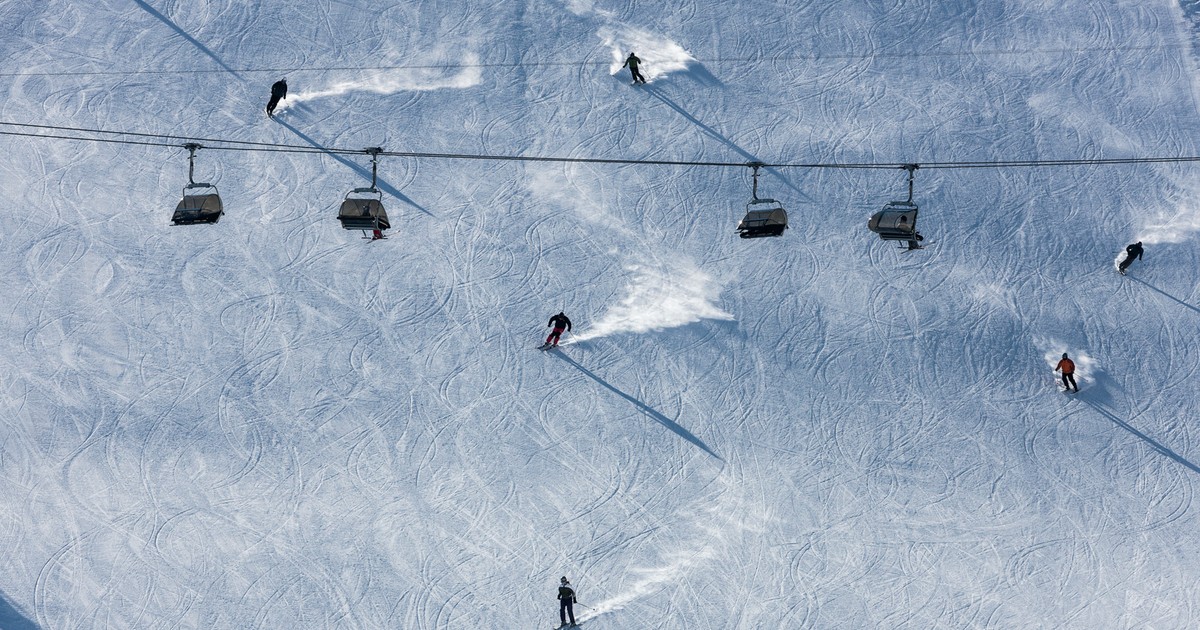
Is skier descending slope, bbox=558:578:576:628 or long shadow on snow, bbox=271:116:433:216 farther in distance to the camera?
long shadow on snow, bbox=271:116:433:216

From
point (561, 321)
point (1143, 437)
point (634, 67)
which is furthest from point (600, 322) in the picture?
point (1143, 437)

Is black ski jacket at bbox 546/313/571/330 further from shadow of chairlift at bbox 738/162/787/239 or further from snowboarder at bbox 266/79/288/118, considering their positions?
snowboarder at bbox 266/79/288/118

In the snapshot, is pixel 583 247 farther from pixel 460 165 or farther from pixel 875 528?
pixel 875 528

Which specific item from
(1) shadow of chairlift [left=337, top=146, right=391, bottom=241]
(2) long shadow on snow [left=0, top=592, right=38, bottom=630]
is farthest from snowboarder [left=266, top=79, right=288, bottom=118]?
(2) long shadow on snow [left=0, top=592, right=38, bottom=630]

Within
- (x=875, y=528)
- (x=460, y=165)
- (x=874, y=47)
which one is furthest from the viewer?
(x=874, y=47)

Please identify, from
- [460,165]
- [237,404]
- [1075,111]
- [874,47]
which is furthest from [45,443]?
[1075,111]

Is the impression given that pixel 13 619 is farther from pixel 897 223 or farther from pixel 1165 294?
pixel 1165 294
